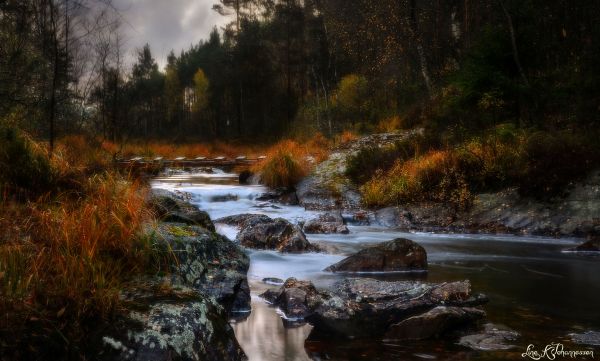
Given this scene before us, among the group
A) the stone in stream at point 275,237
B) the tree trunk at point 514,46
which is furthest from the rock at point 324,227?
the tree trunk at point 514,46

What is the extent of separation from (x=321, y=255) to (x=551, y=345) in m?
4.61

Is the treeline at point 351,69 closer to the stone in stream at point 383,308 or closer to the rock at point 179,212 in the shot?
the rock at point 179,212

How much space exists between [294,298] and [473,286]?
251cm

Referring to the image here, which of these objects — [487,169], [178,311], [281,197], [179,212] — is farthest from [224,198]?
[178,311]

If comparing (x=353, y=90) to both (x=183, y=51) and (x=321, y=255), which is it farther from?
(x=183, y=51)

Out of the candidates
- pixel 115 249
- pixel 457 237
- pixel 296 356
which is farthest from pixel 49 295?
pixel 457 237

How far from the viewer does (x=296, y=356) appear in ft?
14.7

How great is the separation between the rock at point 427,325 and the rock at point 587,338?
36.9 inches

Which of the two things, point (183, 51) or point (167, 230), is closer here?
point (167, 230)

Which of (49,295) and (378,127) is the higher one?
(378,127)

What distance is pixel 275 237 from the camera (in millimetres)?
9109

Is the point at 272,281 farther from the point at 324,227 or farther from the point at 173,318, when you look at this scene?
the point at 324,227

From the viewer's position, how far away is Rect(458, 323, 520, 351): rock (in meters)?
4.41

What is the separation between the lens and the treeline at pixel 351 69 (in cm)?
1157
